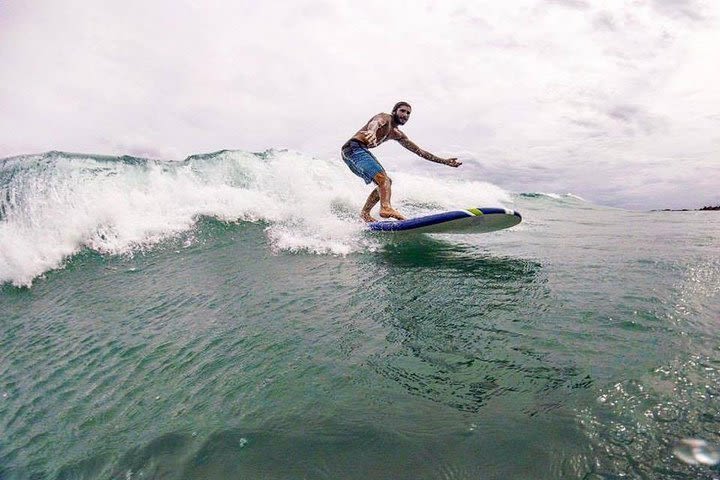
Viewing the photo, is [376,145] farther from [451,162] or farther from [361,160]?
[451,162]

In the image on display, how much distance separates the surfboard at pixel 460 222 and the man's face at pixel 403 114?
7.79 ft

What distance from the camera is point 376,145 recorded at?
30.0ft

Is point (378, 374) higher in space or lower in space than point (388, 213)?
lower

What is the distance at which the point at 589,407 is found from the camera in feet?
7.48

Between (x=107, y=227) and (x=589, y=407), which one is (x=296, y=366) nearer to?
(x=589, y=407)

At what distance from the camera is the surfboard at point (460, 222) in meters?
7.25

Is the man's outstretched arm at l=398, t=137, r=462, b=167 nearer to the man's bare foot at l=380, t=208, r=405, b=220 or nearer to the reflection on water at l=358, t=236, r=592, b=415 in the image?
the man's bare foot at l=380, t=208, r=405, b=220

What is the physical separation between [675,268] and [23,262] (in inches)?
466

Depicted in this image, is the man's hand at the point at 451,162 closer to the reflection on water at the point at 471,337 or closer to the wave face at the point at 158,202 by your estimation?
the wave face at the point at 158,202

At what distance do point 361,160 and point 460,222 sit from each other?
2799mm

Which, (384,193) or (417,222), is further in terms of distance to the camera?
(384,193)

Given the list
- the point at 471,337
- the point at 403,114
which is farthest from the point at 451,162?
the point at 471,337

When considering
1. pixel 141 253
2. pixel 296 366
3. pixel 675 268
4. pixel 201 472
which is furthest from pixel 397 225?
pixel 201 472

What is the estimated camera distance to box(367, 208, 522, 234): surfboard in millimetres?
7254
